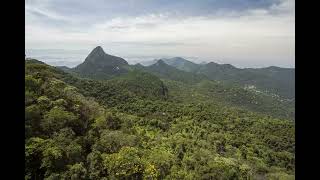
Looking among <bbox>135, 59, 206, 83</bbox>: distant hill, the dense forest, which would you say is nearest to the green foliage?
the dense forest

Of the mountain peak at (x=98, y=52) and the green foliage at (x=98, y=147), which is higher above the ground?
the mountain peak at (x=98, y=52)

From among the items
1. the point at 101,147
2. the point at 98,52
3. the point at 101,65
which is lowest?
the point at 101,147

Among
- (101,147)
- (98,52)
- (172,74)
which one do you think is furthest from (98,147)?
(172,74)

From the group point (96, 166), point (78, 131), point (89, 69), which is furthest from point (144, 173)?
point (89, 69)

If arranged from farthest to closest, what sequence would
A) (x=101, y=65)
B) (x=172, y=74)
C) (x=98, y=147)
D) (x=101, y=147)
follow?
(x=172, y=74) → (x=101, y=65) → (x=101, y=147) → (x=98, y=147)

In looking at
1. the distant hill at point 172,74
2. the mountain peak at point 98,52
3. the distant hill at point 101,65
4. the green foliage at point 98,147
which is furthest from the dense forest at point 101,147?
the distant hill at point 172,74

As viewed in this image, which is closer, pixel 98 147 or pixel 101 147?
pixel 98 147

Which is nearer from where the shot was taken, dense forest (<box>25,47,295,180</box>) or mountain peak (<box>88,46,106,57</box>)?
dense forest (<box>25,47,295,180</box>)

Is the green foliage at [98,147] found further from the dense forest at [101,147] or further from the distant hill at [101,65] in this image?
the distant hill at [101,65]

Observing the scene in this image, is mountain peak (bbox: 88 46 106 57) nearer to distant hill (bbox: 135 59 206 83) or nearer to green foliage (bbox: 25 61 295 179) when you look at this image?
distant hill (bbox: 135 59 206 83)

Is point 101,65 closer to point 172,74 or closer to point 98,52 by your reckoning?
point 98,52

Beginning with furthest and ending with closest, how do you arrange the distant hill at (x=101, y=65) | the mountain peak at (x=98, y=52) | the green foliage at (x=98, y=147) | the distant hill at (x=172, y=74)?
1. the distant hill at (x=172, y=74)
2. the mountain peak at (x=98, y=52)
3. the distant hill at (x=101, y=65)
4. the green foliage at (x=98, y=147)
